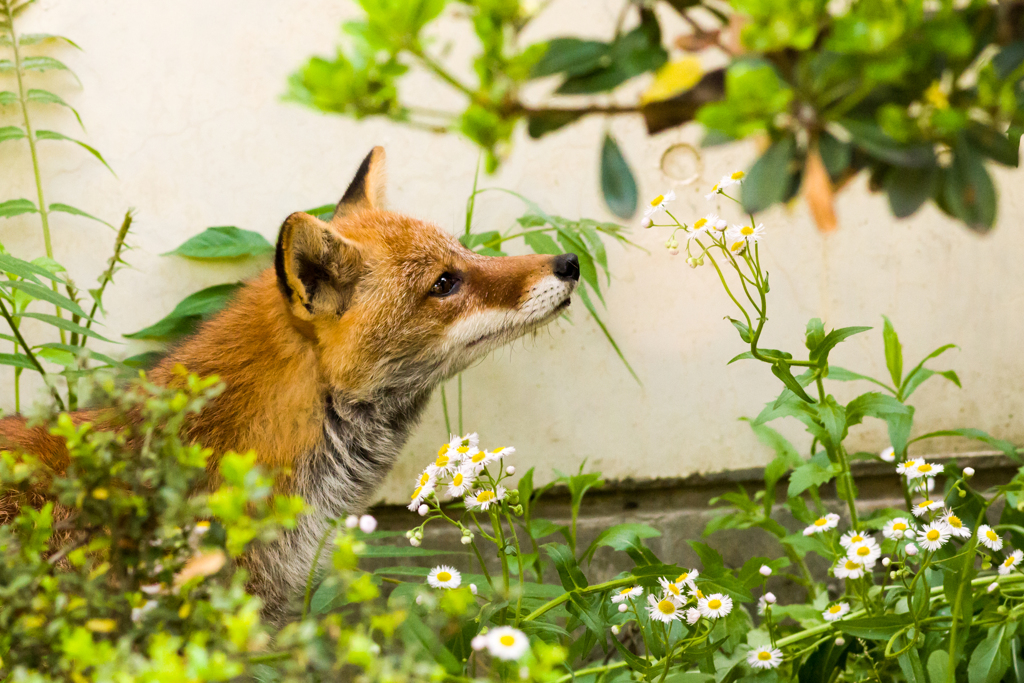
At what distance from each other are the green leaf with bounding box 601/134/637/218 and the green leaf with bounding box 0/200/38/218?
2.22 metres

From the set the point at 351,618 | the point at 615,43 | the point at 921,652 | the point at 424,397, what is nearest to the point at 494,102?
the point at 615,43

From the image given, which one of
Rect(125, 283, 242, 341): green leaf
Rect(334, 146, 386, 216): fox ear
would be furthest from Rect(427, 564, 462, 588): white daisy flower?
Rect(125, 283, 242, 341): green leaf

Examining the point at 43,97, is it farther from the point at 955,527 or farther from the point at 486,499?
the point at 955,527

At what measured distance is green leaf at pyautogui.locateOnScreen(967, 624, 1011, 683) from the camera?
1550mm

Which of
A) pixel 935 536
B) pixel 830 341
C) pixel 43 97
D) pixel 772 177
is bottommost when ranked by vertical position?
pixel 935 536

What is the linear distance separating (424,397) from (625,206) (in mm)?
1428

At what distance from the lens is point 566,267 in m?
2.13

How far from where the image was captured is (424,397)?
7.29 feet

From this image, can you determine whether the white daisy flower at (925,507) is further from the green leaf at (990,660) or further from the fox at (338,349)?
the fox at (338,349)

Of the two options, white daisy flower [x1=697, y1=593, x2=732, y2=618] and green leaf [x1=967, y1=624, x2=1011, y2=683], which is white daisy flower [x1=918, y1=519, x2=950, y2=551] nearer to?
green leaf [x1=967, y1=624, x2=1011, y2=683]

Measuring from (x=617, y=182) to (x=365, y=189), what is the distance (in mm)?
1641

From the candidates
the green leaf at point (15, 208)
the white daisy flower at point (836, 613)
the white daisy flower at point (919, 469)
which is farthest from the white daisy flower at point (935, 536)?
the green leaf at point (15, 208)

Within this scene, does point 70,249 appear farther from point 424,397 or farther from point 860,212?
point 860,212

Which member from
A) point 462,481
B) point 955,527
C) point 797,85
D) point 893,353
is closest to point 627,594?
point 462,481
